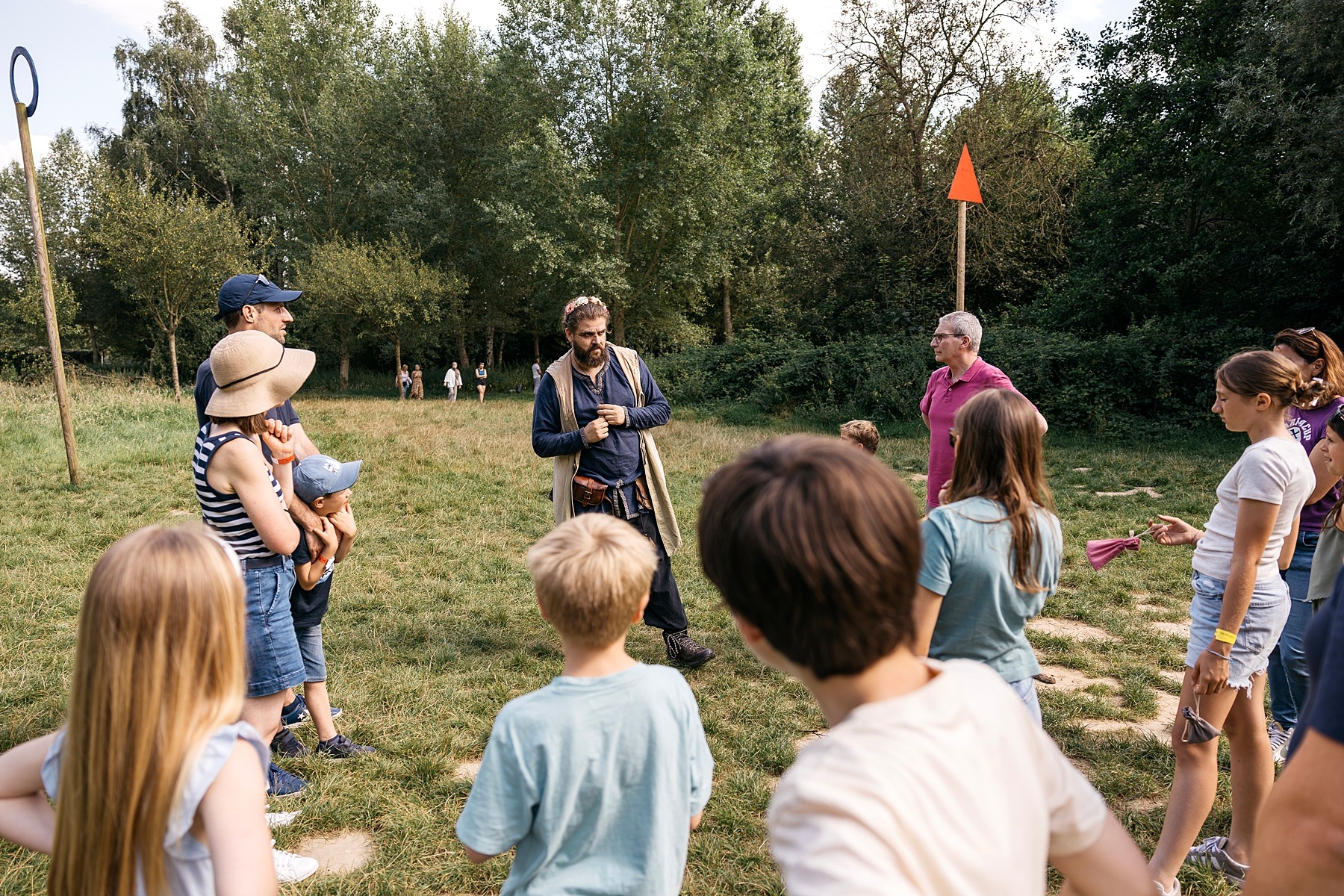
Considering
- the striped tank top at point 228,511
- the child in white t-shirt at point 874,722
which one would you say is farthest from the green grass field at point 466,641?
the child in white t-shirt at point 874,722

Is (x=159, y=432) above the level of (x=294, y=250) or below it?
below

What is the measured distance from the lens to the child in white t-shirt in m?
0.86

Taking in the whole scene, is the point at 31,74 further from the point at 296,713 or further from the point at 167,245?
the point at 167,245

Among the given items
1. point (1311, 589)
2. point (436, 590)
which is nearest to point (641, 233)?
point (436, 590)

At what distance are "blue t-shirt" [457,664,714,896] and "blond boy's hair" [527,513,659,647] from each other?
0.11m

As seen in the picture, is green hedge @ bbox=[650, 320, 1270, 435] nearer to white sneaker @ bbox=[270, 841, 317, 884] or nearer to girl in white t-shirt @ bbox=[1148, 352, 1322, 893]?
girl in white t-shirt @ bbox=[1148, 352, 1322, 893]

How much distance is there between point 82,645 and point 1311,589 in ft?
12.2

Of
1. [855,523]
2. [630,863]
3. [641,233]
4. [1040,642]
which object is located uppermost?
[641,233]

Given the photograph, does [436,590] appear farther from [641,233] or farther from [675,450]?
[641,233]

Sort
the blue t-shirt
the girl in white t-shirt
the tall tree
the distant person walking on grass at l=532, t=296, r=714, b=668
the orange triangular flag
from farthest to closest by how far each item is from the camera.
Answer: the tall tree, the orange triangular flag, the distant person walking on grass at l=532, t=296, r=714, b=668, the girl in white t-shirt, the blue t-shirt

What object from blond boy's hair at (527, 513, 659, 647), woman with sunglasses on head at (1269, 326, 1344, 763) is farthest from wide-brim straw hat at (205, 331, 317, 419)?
woman with sunglasses on head at (1269, 326, 1344, 763)

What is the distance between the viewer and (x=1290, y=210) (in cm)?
1523

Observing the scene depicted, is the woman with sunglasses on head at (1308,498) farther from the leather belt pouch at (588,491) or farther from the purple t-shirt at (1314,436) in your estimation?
the leather belt pouch at (588,491)

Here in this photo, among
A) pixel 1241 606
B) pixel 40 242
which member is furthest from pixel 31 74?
pixel 1241 606
